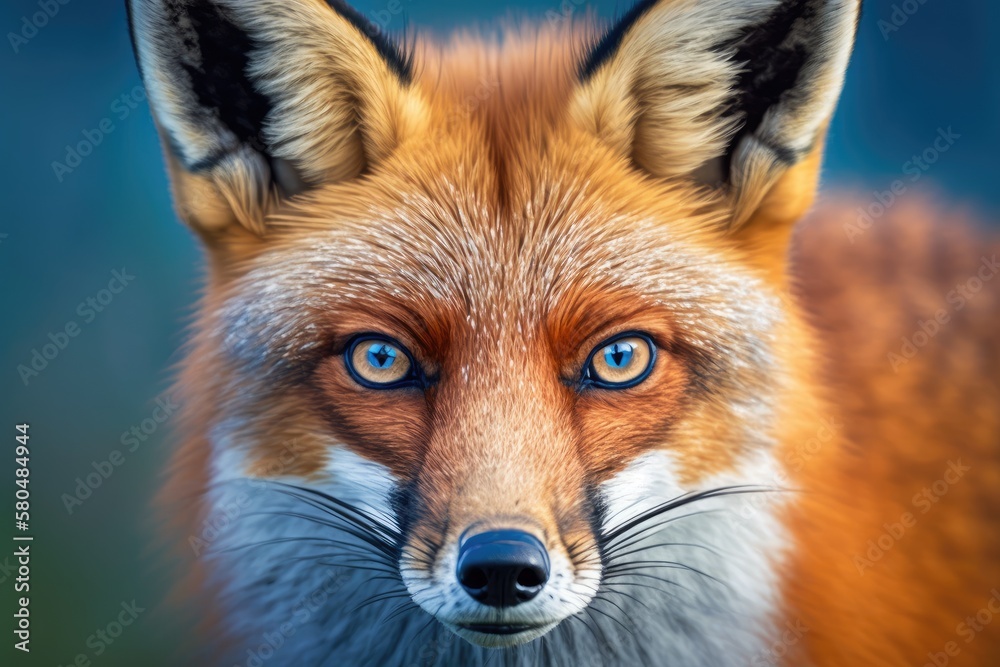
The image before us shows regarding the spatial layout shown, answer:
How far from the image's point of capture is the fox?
5.51 feet

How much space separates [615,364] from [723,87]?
2.27 feet

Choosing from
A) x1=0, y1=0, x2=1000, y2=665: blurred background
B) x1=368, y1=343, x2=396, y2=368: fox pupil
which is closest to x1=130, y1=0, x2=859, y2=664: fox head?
x1=368, y1=343, x2=396, y2=368: fox pupil

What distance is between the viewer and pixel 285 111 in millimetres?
1834

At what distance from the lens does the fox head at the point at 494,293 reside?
1.67m

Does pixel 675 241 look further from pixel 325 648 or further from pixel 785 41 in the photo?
pixel 325 648

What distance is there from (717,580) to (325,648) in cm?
96

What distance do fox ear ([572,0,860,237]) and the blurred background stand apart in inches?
17.9

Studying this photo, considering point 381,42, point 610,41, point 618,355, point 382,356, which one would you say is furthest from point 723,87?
point 382,356

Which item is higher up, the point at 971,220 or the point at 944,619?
the point at 971,220

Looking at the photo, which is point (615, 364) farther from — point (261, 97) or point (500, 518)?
point (261, 97)

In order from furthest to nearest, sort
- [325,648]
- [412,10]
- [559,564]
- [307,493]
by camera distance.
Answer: [412,10] → [325,648] → [307,493] → [559,564]

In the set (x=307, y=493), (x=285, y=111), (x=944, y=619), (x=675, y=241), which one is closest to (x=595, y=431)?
(x=675, y=241)

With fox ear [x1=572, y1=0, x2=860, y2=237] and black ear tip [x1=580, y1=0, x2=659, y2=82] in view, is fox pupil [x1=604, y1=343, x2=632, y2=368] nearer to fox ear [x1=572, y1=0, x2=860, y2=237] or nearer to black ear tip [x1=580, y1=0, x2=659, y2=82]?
fox ear [x1=572, y1=0, x2=860, y2=237]

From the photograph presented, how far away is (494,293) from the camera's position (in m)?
1.69
